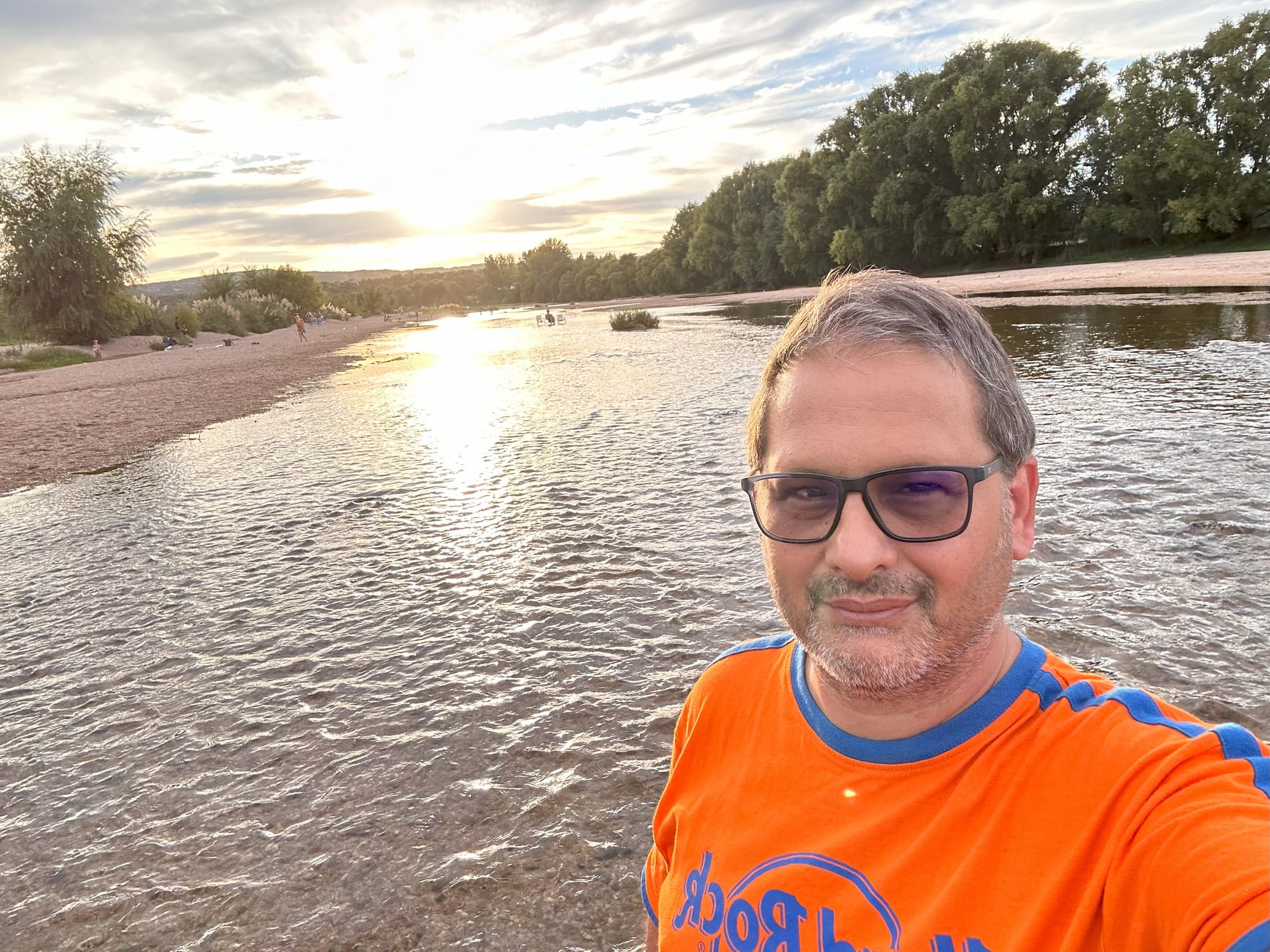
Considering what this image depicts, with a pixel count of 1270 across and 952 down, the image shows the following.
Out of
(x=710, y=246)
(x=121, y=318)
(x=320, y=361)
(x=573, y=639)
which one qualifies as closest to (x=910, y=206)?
(x=710, y=246)

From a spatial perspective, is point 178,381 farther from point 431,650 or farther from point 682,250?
point 682,250

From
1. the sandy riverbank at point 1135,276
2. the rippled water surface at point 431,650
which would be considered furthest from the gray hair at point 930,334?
the sandy riverbank at point 1135,276

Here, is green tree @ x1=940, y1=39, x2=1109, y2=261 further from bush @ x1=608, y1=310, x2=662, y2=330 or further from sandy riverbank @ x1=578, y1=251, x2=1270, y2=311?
bush @ x1=608, y1=310, x2=662, y2=330

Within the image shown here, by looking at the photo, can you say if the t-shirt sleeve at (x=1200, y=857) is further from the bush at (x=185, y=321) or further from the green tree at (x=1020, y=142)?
the bush at (x=185, y=321)

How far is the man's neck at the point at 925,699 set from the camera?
151cm

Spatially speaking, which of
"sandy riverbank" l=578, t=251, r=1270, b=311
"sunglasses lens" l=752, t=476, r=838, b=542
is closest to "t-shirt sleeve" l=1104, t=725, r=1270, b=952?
"sunglasses lens" l=752, t=476, r=838, b=542

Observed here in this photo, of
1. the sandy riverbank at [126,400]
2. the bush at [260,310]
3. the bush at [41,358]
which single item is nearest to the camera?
the sandy riverbank at [126,400]

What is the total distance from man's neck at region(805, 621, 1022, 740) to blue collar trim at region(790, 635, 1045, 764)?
0.10ft

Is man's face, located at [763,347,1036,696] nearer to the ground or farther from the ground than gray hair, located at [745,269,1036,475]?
nearer to the ground

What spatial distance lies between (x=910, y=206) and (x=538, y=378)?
46.8 m

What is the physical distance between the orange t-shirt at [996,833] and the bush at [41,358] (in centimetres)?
4682

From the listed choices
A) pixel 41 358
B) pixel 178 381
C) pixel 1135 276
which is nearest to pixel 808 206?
pixel 1135 276

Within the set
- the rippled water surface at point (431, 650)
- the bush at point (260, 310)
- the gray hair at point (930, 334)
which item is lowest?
the rippled water surface at point (431, 650)

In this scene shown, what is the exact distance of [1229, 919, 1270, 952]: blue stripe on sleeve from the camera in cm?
105
